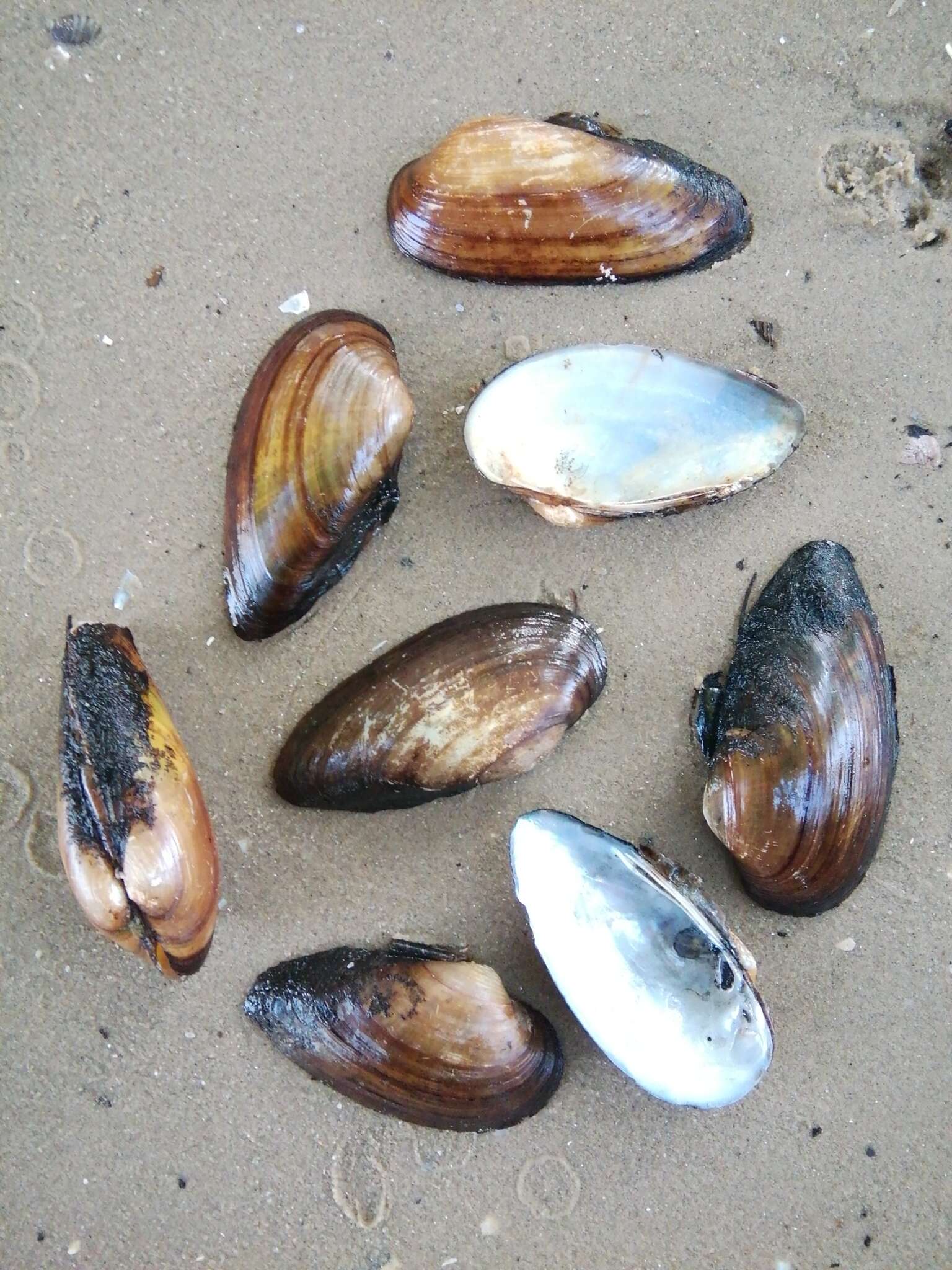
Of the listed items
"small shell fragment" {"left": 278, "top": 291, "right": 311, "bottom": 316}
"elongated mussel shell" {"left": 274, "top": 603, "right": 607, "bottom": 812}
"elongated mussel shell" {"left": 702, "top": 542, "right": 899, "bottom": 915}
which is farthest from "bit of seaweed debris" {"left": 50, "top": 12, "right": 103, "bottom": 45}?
"elongated mussel shell" {"left": 702, "top": 542, "right": 899, "bottom": 915}

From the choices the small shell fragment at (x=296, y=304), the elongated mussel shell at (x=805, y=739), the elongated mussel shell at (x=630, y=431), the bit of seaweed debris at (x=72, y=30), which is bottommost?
the elongated mussel shell at (x=805, y=739)

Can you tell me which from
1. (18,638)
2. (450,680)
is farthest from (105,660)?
(450,680)

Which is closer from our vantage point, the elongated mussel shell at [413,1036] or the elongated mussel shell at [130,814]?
the elongated mussel shell at [130,814]

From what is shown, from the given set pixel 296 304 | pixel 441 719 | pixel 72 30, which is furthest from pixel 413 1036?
pixel 72 30

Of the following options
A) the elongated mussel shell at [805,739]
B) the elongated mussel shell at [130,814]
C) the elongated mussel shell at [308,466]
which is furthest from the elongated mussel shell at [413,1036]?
the elongated mussel shell at [308,466]

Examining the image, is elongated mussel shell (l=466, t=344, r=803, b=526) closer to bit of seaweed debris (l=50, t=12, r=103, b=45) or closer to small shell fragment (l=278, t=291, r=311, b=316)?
small shell fragment (l=278, t=291, r=311, b=316)

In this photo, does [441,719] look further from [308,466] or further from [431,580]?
[308,466]

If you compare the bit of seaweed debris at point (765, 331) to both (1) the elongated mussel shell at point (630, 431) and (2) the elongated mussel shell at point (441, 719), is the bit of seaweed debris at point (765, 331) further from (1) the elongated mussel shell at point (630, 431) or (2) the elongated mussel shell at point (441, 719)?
(2) the elongated mussel shell at point (441, 719)
